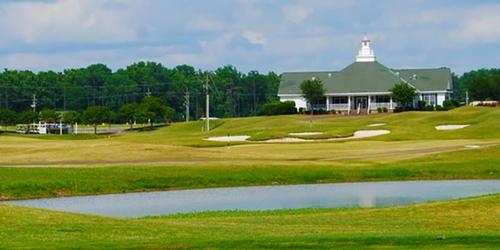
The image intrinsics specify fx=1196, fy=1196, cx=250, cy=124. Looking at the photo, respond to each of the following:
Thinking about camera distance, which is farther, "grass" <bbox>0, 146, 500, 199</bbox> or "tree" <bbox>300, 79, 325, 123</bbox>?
"tree" <bbox>300, 79, 325, 123</bbox>

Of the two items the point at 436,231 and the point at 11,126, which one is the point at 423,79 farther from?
the point at 436,231

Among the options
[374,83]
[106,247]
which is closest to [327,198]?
[106,247]

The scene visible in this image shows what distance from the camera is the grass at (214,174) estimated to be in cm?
5206

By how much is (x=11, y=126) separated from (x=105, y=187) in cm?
13916

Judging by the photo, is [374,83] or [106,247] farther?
[374,83]

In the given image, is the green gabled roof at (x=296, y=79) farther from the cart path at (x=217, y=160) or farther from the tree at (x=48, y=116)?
the cart path at (x=217, y=160)

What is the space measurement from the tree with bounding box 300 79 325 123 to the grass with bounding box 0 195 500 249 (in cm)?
11322

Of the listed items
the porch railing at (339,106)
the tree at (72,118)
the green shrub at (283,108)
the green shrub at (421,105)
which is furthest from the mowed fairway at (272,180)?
the tree at (72,118)

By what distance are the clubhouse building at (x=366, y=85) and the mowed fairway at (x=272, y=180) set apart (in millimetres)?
33794

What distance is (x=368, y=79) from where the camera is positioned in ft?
517

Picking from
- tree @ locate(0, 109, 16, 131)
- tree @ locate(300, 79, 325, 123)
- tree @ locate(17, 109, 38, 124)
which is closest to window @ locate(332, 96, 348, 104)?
tree @ locate(300, 79, 325, 123)

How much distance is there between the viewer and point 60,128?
161m

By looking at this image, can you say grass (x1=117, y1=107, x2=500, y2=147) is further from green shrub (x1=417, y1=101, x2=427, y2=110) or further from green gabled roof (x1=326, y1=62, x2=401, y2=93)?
green gabled roof (x1=326, y1=62, x2=401, y2=93)

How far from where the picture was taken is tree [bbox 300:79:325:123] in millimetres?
151000
